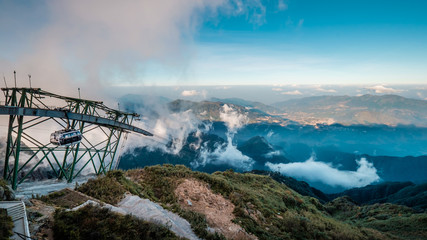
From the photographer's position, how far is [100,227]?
10.1 meters

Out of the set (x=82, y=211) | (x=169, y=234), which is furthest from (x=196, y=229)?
(x=82, y=211)

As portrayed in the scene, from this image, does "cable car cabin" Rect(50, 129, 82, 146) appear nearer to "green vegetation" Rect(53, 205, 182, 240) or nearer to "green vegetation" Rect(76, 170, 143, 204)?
"green vegetation" Rect(76, 170, 143, 204)

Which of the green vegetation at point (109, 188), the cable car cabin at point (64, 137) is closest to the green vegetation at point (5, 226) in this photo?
the green vegetation at point (109, 188)

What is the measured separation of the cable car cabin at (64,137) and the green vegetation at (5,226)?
1117 centimetres

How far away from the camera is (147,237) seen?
1043 centimetres

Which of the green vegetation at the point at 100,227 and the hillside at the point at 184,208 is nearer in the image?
the green vegetation at the point at 100,227

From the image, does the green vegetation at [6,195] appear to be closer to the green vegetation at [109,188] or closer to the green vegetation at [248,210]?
the green vegetation at [109,188]

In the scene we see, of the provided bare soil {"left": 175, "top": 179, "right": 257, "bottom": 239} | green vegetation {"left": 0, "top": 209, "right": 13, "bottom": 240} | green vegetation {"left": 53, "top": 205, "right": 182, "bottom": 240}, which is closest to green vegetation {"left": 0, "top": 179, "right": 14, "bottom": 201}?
green vegetation {"left": 0, "top": 209, "right": 13, "bottom": 240}

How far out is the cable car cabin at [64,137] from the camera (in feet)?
63.6

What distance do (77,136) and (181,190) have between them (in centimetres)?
1344

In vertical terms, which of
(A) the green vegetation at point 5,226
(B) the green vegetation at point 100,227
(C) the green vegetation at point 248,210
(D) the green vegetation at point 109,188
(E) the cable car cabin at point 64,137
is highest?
(E) the cable car cabin at point 64,137

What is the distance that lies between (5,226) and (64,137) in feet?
43.7

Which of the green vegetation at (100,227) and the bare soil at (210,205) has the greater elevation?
the green vegetation at (100,227)

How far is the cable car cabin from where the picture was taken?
19.4 meters
